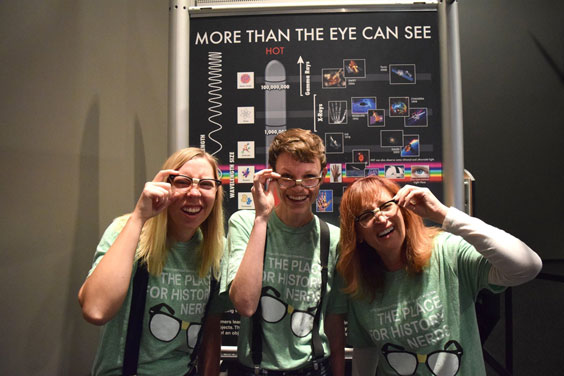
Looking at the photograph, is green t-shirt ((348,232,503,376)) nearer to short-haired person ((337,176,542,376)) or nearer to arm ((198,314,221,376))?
short-haired person ((337,176,542,376))

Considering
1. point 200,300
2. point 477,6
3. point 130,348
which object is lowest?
point 130,348

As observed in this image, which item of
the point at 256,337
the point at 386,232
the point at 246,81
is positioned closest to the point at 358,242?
the point at 386,232

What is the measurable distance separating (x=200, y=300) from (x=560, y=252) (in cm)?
339

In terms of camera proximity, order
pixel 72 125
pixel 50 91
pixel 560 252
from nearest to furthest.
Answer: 1. pixel 50 91
2. pixel 72 125
3. pixel 560 252

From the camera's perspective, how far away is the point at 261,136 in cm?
230

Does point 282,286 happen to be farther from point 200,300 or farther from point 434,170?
point 434,170

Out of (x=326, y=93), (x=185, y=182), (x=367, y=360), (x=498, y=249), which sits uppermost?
(x=326, y=93)

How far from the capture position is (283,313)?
155 cm

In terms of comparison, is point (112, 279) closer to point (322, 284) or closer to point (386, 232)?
point (322, 284)

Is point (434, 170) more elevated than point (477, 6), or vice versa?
point (477, 6)

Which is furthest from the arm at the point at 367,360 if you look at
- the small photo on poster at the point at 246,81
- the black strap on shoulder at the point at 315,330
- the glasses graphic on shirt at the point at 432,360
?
the small photo on poster at the point at 246,81

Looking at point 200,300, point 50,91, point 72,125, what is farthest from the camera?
point 72,125

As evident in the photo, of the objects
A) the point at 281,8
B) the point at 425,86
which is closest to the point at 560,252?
the point at 425,86

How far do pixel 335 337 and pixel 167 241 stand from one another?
3.18 ft
